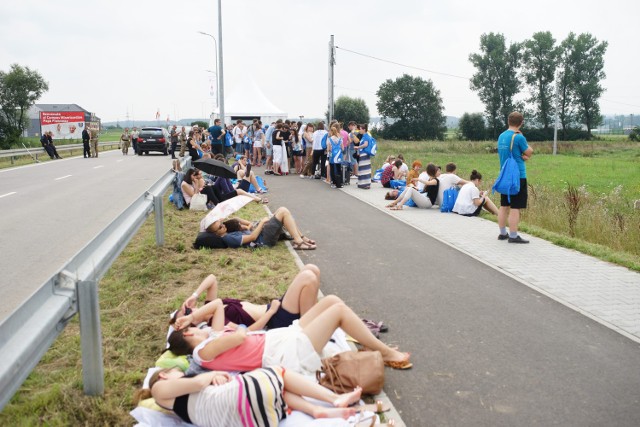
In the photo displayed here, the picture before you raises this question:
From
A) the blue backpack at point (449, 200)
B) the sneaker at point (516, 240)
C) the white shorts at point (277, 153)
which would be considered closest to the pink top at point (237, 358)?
the sneaker at point (516, 240)

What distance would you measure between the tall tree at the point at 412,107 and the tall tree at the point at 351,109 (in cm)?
279

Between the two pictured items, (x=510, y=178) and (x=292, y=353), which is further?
(x=510, y=178)

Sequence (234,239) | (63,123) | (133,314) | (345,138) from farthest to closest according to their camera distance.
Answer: (63,123), (345,138), (234,239), (133,314)

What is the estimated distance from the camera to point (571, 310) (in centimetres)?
620

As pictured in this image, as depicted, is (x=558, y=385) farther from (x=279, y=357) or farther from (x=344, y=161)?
(x=344, y=161)

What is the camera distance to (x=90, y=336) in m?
3.78

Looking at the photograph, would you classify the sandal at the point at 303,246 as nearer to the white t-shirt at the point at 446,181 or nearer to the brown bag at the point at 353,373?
Result: the brown bag at the point at 353,373

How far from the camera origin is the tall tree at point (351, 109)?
9394 centimetres

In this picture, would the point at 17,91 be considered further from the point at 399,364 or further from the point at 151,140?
the point at 399,364

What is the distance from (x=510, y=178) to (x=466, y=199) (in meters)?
3.43

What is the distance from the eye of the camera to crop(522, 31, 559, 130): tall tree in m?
89.4

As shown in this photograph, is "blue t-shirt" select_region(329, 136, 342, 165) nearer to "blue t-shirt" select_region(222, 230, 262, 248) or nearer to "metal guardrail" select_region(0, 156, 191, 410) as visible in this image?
"blue t-shirt" select_region(222, 230, 262, 248)

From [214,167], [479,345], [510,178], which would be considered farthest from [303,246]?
[479,345]

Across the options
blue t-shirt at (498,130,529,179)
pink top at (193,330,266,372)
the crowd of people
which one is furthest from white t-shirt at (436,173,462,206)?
pink top at (193,330,266,372)
